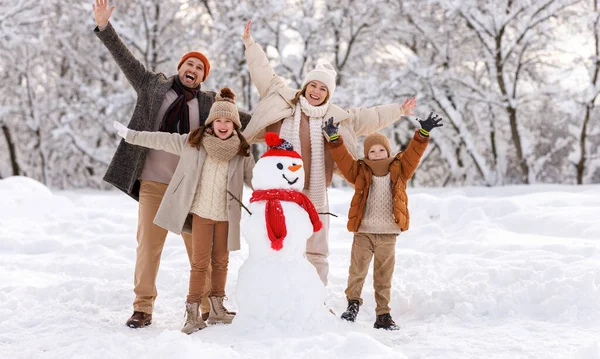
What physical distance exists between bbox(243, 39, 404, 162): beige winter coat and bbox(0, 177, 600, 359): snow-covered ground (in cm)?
138

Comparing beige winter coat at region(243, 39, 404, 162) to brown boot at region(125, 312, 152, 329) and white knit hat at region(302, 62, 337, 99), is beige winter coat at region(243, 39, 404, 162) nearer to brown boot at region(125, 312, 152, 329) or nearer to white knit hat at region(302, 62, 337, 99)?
white knit hat at region(302, 62, 337, 99)

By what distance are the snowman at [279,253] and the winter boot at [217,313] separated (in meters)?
0.44

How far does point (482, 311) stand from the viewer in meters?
3.88

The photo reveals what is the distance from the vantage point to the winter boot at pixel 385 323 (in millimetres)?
3750

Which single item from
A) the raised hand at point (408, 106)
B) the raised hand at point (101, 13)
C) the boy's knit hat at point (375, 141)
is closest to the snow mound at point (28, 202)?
the raised hand at point (101, 13)

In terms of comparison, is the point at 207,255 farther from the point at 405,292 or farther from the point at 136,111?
the point at 405,292

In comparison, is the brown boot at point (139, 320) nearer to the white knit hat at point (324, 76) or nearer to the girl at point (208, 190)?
the girl at point (208, 190)

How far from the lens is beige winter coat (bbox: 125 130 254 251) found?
12.3ft

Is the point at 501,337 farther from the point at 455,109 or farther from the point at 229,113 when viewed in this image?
the point at 455,109

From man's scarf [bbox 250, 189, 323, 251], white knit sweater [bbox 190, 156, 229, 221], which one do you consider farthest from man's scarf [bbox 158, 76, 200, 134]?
man's scarf [bbox 250, 189, 323, 251]

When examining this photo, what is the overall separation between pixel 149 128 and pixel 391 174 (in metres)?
1.85

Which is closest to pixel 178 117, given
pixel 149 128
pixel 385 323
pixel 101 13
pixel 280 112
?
pixel 149 128

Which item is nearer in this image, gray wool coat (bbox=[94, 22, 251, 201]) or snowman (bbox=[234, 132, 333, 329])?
snowman (bbox=[234, 132, 333, 329])

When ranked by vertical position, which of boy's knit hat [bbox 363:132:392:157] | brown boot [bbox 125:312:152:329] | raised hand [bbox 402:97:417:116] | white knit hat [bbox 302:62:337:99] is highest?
white knit hat [bbox 302:62:337:99]
